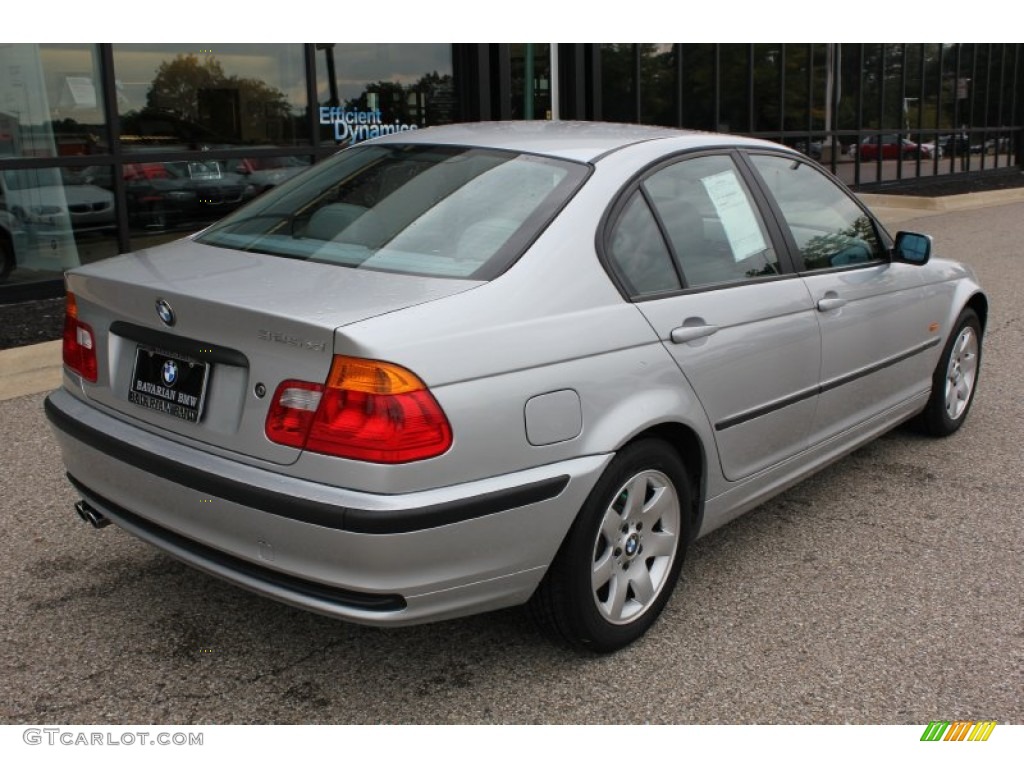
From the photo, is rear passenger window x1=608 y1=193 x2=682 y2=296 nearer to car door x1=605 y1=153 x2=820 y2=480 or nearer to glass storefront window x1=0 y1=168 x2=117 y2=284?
car door x1=605 y1=153 x2=820 y2=480

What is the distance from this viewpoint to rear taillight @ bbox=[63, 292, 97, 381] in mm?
3307

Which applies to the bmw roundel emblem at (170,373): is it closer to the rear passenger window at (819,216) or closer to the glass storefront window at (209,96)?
the rear passenger window at (819,216)

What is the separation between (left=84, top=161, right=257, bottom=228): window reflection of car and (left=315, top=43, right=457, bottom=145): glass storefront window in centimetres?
132

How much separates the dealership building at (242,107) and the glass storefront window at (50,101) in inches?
0.4

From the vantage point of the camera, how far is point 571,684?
3.15m

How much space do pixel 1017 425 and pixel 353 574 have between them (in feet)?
14.3

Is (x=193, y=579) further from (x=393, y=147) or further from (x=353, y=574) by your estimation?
(x=393, y=147)

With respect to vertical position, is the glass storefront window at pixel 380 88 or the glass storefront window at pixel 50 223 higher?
the glass storefront window at pixel 380 88

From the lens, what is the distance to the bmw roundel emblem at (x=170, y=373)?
3.00 meters

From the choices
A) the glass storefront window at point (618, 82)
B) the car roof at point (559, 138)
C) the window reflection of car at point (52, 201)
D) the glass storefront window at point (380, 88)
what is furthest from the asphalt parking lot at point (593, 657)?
the glass storefront window at point (618, 82)

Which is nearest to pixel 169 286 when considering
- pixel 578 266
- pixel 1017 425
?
pixel 578 266

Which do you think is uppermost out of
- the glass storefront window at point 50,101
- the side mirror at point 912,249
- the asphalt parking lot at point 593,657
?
the glass storefront window at point 50,101

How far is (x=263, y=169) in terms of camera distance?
10.4m

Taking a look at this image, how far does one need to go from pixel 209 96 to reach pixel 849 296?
7.38 metres
